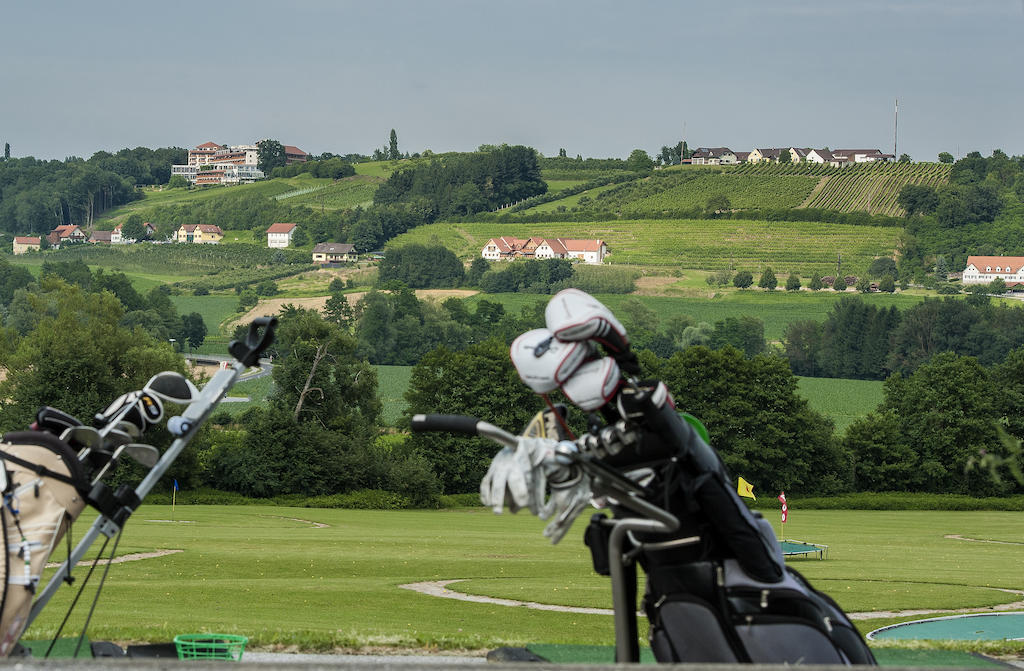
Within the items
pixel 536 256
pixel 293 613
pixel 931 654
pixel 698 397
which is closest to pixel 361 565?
pixel 293 613

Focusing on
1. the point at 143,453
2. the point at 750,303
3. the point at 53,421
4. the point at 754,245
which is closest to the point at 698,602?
the point at 143,453

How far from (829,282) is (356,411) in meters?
111

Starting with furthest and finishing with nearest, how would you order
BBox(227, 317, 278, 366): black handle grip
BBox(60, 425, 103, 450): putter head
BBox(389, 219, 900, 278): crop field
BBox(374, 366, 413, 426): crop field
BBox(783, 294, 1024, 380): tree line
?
1. BBox(389, 219, 900, 278): crop field
2. BBox(783, 294, 1024, 380): tree line
3. BBox(374, 366, 413, 426): crop field
4. BBox(227, 317, 278, 366): black handle grip
5. BBox(60, 425, 103, 450): putter head

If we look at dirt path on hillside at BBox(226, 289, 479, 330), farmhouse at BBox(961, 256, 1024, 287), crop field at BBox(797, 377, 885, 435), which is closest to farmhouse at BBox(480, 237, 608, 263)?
dirt path on hillside at BBox(226, 289, 479, 330)

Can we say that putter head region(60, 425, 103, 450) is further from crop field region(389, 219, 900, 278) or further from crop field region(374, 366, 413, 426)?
crop field region(389, 219, 900, 278)

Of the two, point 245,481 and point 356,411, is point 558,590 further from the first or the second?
point 356,411

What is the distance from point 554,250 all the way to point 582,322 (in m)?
191

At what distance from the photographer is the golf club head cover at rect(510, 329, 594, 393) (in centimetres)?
568

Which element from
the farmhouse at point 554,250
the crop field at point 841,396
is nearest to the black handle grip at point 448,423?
the crop field at point 841,396

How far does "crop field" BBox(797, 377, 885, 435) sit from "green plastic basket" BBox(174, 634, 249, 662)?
9094 cm

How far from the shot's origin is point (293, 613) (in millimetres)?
Result: 18203

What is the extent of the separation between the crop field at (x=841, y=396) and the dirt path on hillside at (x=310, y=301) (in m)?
57.3

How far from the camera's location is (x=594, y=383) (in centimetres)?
566

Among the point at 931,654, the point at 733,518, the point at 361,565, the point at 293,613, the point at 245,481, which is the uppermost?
the point at 733,518
